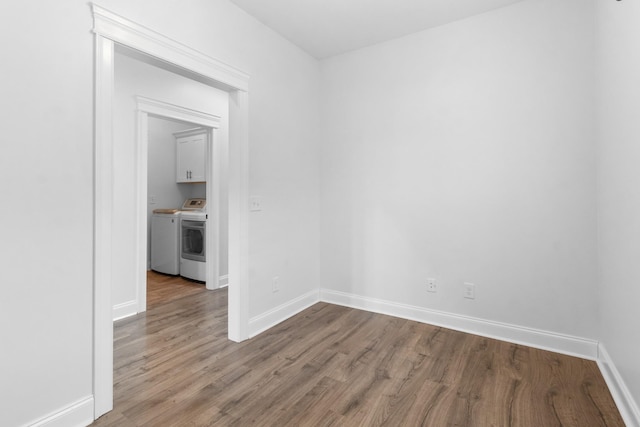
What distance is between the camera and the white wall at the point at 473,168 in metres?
2.32

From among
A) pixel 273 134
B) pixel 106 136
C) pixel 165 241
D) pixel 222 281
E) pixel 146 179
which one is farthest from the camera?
pixel 165 241

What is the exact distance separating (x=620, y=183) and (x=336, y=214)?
230 centimetres

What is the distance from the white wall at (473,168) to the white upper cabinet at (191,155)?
2406mm

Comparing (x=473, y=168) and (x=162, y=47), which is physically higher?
(x=162, y=47)

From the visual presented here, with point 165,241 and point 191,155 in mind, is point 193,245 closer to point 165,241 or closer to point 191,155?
point 165,241

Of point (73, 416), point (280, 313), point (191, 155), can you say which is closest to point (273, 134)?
point (280, 313)

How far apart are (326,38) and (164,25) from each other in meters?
1.60

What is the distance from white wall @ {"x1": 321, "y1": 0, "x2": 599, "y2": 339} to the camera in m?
2.32

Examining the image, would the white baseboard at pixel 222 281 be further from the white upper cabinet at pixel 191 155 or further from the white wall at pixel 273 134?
the white upper cabinet at pixel 191 155

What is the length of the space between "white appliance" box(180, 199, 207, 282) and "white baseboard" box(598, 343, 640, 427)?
4.09 metres

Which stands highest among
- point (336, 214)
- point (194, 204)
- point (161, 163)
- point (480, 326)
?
point (161, 163)

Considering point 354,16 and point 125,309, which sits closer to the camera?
point 354,16

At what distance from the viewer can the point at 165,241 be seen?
4832 mm

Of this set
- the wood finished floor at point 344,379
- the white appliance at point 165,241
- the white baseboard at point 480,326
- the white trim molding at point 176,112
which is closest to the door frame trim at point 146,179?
the white trim molding at point 176,112
